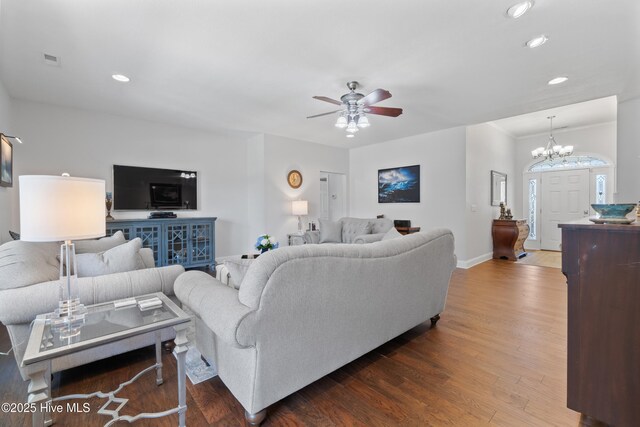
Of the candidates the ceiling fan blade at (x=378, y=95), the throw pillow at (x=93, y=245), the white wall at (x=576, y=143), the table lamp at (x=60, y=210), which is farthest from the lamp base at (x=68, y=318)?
the white wall at (x=576, y=143)

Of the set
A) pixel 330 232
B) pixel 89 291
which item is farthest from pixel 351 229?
pixel 89 291

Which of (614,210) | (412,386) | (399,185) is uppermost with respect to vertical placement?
(399,185)

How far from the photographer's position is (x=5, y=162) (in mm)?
3047

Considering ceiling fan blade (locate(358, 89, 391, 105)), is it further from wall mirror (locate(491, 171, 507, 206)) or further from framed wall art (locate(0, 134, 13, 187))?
wall mirror (locate(491, 171, 507, 206))

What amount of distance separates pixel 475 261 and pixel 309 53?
4743 millimetres

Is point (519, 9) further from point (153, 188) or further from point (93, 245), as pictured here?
point (153, 188)

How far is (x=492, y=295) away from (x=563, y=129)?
16.4 ft

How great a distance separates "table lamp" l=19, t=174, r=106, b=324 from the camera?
127cm

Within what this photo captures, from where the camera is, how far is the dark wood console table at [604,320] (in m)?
1.28

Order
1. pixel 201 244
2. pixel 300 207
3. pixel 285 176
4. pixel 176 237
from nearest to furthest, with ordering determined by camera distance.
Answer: pixel 176 237 < pixel 201 244 < pixel 300 207 < pixel 285 176

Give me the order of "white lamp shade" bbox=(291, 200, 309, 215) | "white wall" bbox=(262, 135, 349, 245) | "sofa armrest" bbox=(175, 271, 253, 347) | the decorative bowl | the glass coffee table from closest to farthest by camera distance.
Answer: the glass coffee table
"sofa armrest" bbox=(175, 271, 253, 347)
the decorative bowl
"white wall" bbox=(262, 135, 349, 245)
"white lamp shade" bbox=(291, 200, 309, 215)

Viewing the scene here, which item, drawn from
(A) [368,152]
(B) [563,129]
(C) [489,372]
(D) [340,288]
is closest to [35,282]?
(D) [340,288]

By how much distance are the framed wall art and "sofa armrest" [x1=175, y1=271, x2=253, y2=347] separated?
2774 millimetres

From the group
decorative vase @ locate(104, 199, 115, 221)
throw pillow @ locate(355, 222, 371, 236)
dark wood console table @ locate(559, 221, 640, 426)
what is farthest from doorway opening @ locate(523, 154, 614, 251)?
decorative vase @ locate(104, 199, 115, 221)
